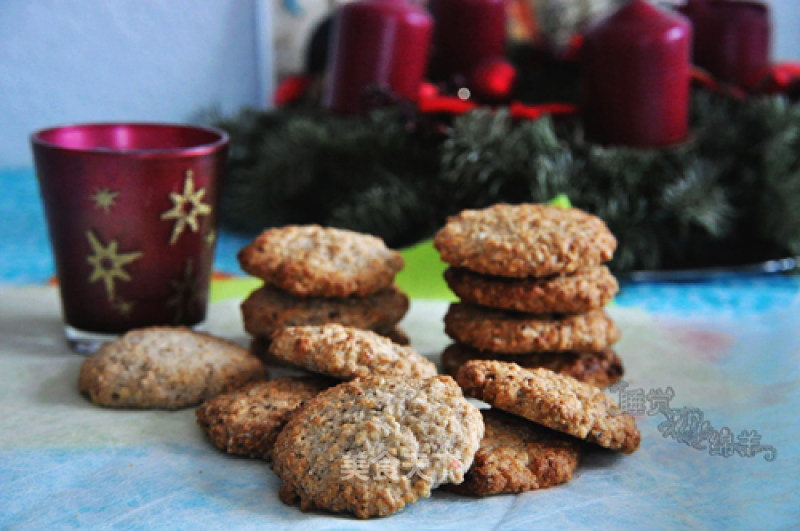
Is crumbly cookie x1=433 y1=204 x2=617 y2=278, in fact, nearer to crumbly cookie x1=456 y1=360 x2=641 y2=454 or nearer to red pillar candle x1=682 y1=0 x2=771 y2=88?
crumbly cookie x1=456 y1=360 x2=641 y2=454

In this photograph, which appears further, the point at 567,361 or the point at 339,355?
the point at 567,361

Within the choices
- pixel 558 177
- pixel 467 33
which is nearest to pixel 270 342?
pixel 558 177

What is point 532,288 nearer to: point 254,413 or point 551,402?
point 551,402

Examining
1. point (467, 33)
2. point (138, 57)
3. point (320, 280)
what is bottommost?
point (320, 280)

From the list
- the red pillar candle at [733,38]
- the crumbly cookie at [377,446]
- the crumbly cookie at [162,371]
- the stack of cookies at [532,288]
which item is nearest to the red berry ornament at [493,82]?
the red pillar candle at [733,38]

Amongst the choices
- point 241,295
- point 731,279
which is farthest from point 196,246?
point 731,279

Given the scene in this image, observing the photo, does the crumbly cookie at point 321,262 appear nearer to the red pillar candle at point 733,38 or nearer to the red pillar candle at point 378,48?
the red pillar candle at point 378,48
